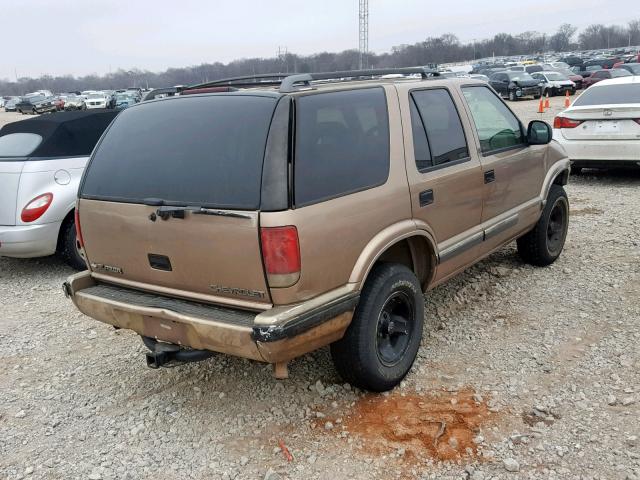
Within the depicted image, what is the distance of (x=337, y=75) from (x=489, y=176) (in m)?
1.41

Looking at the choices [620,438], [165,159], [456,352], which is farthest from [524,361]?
[165,159]

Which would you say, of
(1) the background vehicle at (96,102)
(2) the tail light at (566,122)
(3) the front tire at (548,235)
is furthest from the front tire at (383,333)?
(1) the background vehicle at (96,102)

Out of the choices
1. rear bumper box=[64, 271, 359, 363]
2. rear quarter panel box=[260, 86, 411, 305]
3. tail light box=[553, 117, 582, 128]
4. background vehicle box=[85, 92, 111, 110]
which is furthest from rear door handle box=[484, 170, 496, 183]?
background vehicle box=[85, 92, 111, 110]

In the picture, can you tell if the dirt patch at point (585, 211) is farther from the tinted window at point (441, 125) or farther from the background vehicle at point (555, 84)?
the background vehicle at point (555, 84)

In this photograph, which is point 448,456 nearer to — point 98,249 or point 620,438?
point 620,438

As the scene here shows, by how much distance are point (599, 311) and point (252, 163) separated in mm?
3206

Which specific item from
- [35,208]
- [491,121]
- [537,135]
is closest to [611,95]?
[537,135]

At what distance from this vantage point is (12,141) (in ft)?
21.4

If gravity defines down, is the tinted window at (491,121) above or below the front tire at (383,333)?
above

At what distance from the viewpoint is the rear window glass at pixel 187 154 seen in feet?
10.1

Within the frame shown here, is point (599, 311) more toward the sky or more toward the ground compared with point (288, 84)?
more toward the ground

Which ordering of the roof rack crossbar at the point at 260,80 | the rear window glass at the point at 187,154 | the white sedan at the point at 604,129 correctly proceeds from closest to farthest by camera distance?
the rear window glass at the point at 187,154 < the roof rack crossbar at the point at 260,80 < the white sedan at the point at 604,129

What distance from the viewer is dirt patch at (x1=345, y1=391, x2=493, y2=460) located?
3.16 metres

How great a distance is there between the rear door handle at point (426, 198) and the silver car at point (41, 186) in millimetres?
3938
